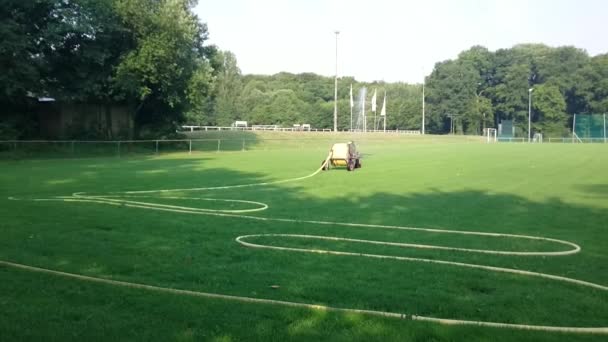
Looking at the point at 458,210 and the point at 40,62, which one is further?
the point at 40,62

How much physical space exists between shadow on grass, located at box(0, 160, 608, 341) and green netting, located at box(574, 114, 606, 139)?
9516 centimetres

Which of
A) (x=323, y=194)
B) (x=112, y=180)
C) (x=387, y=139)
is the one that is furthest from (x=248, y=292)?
(x=387, y=139)

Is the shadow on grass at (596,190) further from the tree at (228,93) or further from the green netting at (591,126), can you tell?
the green netting at (591,126)

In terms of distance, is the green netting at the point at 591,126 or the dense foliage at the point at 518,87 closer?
the green netting at the point at 591,126

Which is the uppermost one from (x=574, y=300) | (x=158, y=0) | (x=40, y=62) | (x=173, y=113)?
(x=158, y=0)

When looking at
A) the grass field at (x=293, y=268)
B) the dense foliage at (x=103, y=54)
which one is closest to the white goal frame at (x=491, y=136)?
the dense foliage at (x=103, y=54)

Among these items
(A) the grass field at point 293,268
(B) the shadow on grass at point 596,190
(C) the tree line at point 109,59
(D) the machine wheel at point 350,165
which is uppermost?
(C) the tree line at point 109,59

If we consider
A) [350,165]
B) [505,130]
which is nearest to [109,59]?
[350,165]

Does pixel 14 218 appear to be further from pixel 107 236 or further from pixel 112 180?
pixel 112 180

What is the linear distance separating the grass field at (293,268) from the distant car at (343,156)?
10.0m

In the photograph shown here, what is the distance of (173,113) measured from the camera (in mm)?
48719

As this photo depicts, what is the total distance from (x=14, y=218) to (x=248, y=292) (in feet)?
23.3

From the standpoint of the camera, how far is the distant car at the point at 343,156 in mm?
26609

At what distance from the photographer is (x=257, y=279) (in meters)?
6.94
